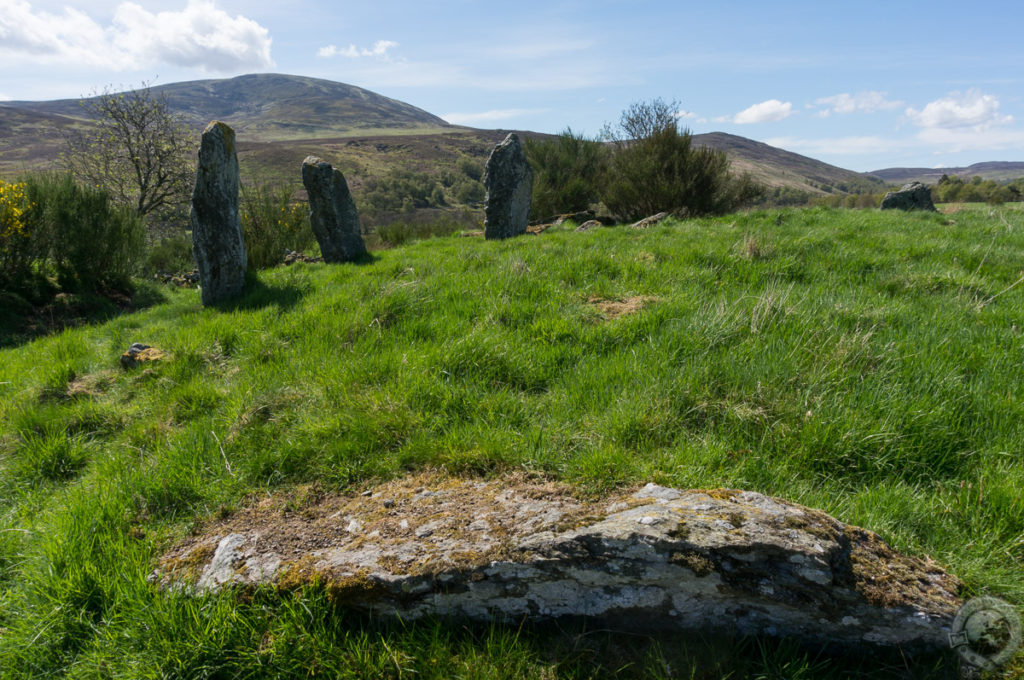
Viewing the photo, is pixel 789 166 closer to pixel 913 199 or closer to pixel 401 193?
pixel 401 193

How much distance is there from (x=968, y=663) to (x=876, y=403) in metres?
1.63

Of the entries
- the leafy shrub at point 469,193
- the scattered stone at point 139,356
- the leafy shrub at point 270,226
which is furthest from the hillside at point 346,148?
the scattered stone at point 139,356

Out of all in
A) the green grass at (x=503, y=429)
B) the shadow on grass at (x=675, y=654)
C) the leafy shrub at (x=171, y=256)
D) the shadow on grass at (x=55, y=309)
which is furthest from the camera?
the leafy shrub at (x=171, y=256)

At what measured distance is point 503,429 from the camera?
308cm

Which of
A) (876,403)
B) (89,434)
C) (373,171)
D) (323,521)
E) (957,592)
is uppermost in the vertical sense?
(373,171)

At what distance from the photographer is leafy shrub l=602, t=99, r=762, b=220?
15.1 metres

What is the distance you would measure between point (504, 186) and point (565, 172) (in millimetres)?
9574

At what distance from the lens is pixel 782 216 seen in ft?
36.3

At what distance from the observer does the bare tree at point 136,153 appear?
64.1 feet

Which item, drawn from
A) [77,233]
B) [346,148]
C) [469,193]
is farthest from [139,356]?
[346,148]

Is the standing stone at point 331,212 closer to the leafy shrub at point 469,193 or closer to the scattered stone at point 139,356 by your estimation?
the scattered stone at point 139,356

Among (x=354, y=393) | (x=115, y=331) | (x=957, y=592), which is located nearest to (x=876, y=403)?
(x=957, y=592)

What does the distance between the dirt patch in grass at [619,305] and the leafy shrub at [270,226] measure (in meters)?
7.18

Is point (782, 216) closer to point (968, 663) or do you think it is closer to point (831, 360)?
point (831, 360)
